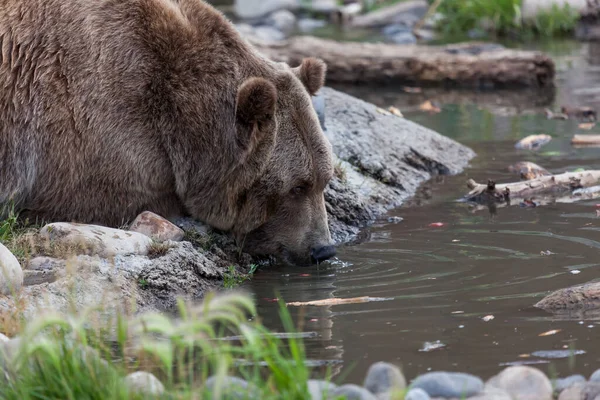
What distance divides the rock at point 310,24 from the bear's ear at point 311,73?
16725 mm

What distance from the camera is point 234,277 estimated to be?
6.72m

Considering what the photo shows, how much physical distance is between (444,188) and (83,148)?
3833 mm

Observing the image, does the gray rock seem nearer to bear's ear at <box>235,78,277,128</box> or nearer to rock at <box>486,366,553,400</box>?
bear's ear at <box>235,78,277,128</box>

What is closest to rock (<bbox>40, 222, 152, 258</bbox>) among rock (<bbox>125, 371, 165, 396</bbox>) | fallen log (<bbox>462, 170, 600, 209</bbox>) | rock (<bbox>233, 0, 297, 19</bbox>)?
rock (<bbox>125, 371, 165, 396</bbox>)

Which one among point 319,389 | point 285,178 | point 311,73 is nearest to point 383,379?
point 319,389

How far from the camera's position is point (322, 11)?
26.7 m

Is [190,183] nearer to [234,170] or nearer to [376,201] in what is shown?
[234,170]

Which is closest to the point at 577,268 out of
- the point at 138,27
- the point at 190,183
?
the point at 190,183

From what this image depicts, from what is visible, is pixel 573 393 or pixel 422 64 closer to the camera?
pixel 573 393

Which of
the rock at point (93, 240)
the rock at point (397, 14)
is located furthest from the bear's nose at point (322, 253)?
the rock at point (397, 14)

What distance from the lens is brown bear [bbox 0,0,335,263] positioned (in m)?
6.76

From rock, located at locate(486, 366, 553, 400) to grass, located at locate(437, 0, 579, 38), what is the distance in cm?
1690

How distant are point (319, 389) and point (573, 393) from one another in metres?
1.04

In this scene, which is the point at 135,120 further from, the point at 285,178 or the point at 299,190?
the point at 299,190
